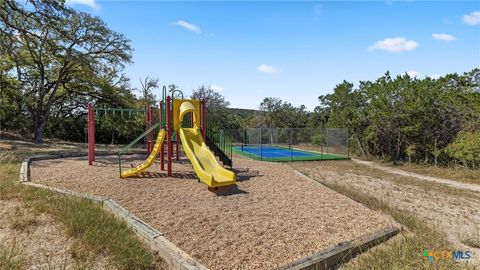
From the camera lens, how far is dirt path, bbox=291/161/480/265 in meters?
5.40

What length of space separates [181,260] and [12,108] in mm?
23190

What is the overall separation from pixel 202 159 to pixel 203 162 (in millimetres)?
170

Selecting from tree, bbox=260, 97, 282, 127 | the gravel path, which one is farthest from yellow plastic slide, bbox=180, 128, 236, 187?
tree, bbox=260, 97, 282, 127

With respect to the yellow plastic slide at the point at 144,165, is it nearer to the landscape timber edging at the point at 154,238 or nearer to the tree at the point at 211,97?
the landscape timber edging at the point at 154,238

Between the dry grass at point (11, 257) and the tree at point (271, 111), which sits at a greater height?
the tree at point (271, 111)

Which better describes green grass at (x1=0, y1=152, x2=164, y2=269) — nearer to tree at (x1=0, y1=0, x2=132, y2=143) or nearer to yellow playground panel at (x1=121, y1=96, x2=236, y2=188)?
yellow playground panel at (x1=121, y1=96, x2=236, y2=188)

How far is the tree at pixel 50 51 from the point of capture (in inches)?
673

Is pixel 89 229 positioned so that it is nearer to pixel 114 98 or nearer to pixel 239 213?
pixel 239 213

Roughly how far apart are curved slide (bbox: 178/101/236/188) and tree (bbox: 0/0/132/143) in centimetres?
1354

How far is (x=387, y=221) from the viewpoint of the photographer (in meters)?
5.45

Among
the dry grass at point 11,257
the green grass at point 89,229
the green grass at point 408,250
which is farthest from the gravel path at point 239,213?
the dry grass at point 11,257

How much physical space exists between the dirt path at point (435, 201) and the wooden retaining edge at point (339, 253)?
1197 mm

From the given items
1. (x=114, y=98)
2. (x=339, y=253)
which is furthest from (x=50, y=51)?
(x=339, y=253)

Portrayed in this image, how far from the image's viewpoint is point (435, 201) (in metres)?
7.88
